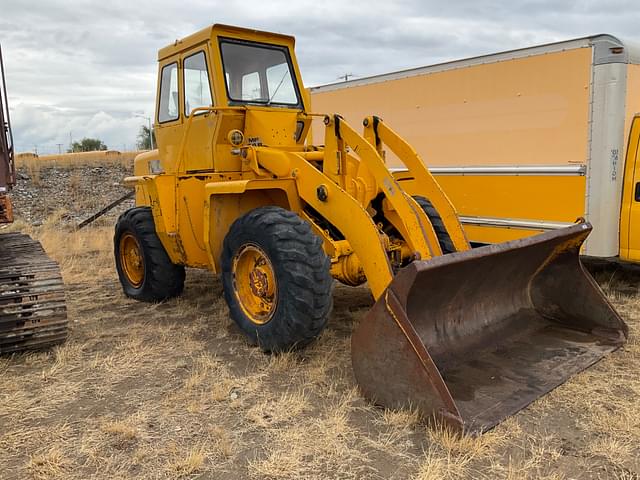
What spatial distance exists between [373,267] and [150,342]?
2.30 meters

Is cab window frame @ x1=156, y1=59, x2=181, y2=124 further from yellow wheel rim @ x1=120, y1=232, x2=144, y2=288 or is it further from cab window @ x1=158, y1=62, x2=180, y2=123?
yellow wheel rim @ x1=120, y1=232, x2=144, y2=288

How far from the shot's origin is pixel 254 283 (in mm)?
5023

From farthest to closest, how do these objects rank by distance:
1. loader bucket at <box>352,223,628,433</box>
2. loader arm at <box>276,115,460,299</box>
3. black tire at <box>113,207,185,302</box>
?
black tire at <box>113,207,185,302</box> < loader arm at <box>276,115,460,299</box> < loader bucket at <box>352,223,628,433</box>

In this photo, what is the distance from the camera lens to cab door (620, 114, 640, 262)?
249 inches

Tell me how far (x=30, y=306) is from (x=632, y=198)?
5946mm

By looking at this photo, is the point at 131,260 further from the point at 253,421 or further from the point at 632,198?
the point at 632,198

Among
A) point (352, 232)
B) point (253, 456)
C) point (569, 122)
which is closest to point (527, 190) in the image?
point (569, 122)

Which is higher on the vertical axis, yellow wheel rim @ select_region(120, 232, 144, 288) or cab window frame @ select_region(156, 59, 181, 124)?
cab window frame @ select_region(156, 59, 181, 124)

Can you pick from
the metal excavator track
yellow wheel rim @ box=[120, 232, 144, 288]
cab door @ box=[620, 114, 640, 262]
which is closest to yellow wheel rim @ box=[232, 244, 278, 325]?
the metal excavator track

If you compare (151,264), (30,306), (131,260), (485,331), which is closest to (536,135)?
(485,331)

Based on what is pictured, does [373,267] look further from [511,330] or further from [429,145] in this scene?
[429,145]

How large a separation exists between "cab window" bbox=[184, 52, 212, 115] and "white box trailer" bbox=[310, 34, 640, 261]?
10.7ft

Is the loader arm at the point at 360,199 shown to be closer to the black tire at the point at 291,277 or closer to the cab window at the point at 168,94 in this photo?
the black tire at the point at 291,277

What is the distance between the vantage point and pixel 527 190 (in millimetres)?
6867
